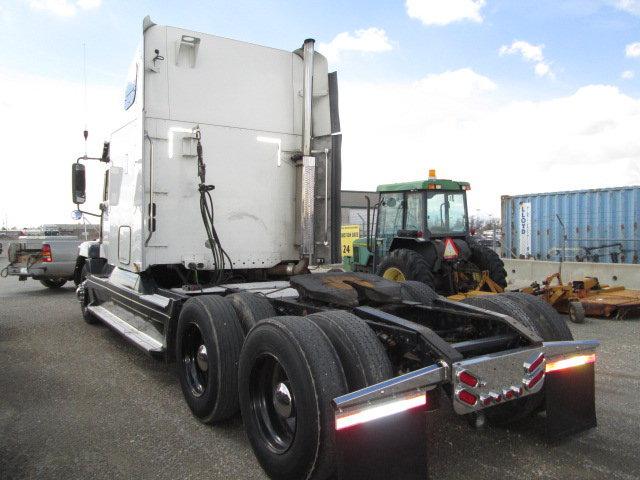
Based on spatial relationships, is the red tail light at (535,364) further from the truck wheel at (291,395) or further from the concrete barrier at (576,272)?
the concrete barrier at (576,272)

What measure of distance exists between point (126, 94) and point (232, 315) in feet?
10.3

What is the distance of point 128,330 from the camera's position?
5766 millimetres

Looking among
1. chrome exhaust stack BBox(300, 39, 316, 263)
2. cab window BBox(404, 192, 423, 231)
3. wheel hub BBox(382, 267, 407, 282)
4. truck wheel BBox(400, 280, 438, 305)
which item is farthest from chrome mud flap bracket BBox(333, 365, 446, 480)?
cab window BBox(404, 192, 423, 231)

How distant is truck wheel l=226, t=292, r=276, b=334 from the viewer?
3.98 metres

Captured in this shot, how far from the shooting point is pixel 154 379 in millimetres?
5203

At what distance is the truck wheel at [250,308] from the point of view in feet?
13.1

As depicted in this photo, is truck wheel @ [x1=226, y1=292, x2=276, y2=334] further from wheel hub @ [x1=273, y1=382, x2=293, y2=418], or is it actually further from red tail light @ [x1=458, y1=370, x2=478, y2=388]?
red tail light @ [x1=458, y1=370, x2=478, y2=388]

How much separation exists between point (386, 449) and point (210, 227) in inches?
133

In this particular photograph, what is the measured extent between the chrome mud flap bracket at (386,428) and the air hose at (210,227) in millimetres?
3057

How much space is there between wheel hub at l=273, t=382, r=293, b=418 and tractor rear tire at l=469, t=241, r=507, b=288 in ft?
21.3

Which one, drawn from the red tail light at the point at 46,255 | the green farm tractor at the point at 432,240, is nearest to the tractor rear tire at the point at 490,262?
the green farm tractor at the point at 432,240

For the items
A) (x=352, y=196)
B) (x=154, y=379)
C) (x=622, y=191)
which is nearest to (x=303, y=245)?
(x=154, y=379)

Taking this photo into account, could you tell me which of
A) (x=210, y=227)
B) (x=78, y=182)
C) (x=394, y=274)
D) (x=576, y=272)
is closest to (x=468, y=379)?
(x=210, y=227)

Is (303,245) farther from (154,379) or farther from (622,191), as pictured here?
(622,191)
